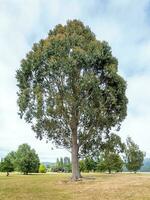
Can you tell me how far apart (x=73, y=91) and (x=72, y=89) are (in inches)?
8.8

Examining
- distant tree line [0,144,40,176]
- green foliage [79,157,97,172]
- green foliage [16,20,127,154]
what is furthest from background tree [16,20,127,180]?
green foliage [79,157,97,172]

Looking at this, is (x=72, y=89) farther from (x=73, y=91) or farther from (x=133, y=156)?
(x=133, y=156)

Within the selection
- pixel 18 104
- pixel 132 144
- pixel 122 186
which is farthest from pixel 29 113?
pixel 132 144

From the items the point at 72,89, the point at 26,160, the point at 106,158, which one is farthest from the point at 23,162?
the point at 72,89

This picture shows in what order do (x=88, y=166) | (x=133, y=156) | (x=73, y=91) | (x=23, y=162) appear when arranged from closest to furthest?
(x=73, y=91) < (x=133, y=156) < (x=23, y=162) < (x=88, y=166)

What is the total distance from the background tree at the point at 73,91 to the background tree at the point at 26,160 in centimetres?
4314

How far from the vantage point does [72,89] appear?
38.8 meters

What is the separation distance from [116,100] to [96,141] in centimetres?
508

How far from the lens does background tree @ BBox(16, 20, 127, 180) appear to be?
3781 cm

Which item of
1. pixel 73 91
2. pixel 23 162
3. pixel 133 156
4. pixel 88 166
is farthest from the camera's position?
pixel 88 166

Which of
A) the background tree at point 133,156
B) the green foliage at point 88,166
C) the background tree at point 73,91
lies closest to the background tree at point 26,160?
the green foliage at point 88,166

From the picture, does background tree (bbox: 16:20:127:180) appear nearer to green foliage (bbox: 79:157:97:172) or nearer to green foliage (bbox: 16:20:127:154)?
green foliage (bbox: 16:20:127:154)

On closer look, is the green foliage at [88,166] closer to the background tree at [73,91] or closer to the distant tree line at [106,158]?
the distant tree line at [106,158]

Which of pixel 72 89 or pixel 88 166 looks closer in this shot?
pixel 72 89
